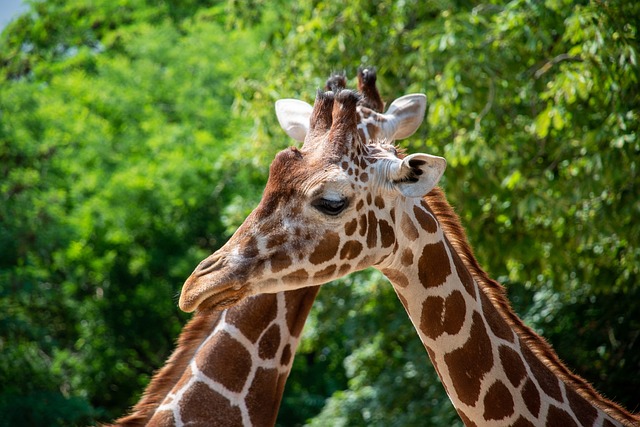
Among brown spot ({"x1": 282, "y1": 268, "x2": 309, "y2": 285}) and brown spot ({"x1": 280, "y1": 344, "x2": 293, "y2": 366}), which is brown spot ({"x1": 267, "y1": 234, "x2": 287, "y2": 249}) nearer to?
brown spot ({"x1": 282, "y1": 268, "x2": 309, "y2": 285})

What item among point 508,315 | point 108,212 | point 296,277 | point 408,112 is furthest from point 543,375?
point 108,212

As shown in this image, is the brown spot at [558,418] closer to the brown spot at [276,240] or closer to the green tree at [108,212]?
the brown spot at [276,240]

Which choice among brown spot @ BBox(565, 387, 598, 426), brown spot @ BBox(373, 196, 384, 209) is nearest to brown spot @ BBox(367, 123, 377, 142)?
brown spot @ BBox(373, 196, 384, 209)

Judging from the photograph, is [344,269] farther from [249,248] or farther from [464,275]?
[464,275]

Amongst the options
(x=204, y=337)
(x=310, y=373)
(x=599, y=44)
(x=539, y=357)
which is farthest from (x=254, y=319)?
(x=310, y=373)

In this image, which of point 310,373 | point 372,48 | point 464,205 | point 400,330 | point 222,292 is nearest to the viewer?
point 222,292

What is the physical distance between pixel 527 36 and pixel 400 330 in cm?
471

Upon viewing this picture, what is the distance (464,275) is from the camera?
4.14 meters

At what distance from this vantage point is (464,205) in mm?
9125

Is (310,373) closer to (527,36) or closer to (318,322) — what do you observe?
(318,322)

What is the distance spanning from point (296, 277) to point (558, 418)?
130 cm

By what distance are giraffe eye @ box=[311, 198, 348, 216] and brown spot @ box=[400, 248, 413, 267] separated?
1.14 feet

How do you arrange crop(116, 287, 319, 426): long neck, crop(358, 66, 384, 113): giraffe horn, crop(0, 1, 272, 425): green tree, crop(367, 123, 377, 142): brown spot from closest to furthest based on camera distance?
crop(116, 287, 319, 426): long neck → crop(367, 123, 377, 142): brown spot → crop(358, 66, 384, 113): giraffe horn → crop(0, 1, 272, 425): green tree

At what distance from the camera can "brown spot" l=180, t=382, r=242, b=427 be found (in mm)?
4383
